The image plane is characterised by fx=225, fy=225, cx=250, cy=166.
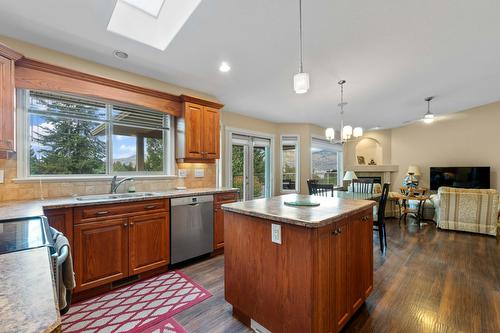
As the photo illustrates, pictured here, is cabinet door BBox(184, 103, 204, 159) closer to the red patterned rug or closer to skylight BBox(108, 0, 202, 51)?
skylight BBox(108, 0, 202, 51)

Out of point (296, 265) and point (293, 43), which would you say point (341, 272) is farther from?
point (293, 43)

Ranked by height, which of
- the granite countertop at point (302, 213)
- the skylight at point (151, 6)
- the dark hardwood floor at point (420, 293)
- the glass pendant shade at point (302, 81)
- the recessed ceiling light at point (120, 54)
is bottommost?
the dark hardwood floor at point (420, 293)

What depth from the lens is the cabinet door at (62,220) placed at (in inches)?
78.1

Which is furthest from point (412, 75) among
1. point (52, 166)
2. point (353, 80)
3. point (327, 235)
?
point (52, 166)

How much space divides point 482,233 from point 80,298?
20.6ft

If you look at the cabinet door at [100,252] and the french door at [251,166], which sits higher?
the french door at [251,166]

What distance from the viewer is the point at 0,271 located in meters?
0.73

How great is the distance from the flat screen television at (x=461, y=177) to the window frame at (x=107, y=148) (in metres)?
7.21

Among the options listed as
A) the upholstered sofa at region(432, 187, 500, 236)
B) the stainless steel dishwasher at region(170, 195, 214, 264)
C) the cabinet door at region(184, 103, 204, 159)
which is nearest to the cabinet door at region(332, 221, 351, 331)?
the stainless steel dishwasher at region(170, 195, 214, 264)

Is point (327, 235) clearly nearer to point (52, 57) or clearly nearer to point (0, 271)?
point (0, 271)

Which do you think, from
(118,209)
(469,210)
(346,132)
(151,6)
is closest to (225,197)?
(118,209)

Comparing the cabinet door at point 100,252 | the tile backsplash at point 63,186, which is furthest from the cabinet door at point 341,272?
the tile backsplash at point 63,186

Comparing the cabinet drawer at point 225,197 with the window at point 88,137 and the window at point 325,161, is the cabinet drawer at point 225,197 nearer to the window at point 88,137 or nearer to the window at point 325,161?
the window at point 88,137

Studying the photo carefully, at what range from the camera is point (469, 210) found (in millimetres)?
4262
